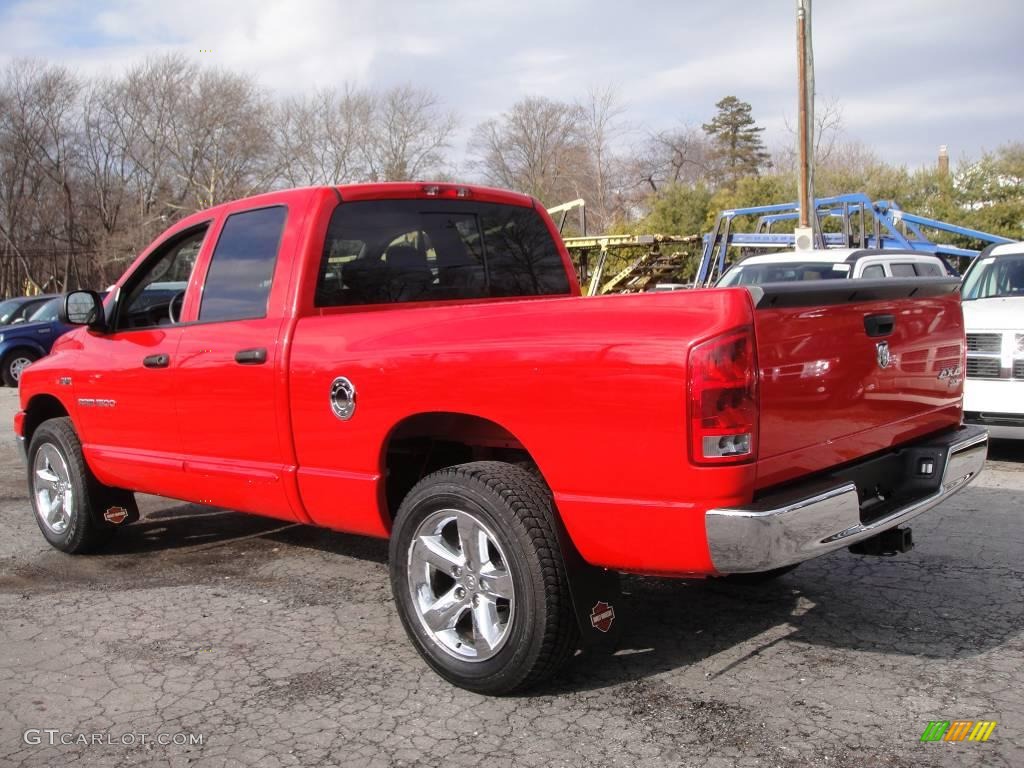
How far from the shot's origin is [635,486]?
10.5 feet

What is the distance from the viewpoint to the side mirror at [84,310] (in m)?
5.46

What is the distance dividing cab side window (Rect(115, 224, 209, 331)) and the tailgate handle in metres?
3.32

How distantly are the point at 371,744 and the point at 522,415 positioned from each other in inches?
47.9

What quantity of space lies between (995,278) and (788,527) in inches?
295

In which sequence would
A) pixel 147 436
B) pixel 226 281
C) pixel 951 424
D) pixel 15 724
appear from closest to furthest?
1. pixel 15 724
2. pixel 951 424
3. pixel 226 281
4. pixel 147 436

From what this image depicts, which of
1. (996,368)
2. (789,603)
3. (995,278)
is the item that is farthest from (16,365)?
(789,603)

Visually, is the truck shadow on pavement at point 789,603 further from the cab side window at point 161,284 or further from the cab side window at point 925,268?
the cab side window at point 925,268

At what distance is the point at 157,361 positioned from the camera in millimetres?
5035

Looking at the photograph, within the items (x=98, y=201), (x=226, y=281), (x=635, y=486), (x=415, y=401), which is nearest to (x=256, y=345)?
(x=226, y=281)

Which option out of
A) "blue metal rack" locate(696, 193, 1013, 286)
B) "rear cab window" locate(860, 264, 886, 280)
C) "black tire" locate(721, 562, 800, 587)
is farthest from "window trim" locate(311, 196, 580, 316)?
"blue metal rack" locate(696, 193, 1013, 286)

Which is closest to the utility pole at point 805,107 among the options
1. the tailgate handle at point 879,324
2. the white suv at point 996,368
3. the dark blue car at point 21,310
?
the white suv at point 996,368

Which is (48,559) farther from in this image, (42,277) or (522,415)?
(42,277)

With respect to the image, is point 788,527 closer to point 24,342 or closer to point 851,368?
point 851,368

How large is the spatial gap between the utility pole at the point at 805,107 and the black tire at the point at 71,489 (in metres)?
12.9
